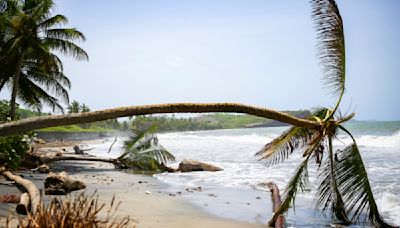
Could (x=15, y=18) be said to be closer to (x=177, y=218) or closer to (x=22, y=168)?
(x=22, y=168)

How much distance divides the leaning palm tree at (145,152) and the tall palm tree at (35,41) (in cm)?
746

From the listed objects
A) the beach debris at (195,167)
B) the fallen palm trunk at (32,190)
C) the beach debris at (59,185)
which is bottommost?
the beach debris at (195,167)

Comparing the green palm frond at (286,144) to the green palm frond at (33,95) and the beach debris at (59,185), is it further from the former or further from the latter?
the green palm frond at (33,95)

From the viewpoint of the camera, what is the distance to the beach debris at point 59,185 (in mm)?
10031

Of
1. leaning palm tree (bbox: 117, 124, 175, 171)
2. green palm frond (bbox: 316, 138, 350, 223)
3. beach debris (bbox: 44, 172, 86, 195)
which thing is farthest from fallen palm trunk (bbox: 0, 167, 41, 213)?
leaning palm tree (bbox: 117, 124, 175, 171)

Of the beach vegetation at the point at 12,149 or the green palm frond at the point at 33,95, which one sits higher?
the green palm frond at the point at 33,95

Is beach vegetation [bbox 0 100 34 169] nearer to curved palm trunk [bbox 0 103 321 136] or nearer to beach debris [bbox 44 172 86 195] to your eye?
beach debris [bbox 44 172 86 195]

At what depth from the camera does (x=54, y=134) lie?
59531mm

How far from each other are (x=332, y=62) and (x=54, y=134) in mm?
59073

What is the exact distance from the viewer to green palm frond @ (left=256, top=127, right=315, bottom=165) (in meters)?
6.86

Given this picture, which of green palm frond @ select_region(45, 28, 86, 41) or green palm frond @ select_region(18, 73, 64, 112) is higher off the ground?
green palm frond @ select_region(45, 28, 86, 41)

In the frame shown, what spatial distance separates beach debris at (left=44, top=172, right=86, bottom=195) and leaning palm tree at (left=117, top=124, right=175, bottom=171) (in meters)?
8.37

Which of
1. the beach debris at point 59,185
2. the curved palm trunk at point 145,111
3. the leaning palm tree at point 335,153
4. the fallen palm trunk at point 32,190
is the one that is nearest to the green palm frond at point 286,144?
the leaning palm tree at point 335,153

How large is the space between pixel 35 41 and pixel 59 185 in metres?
16.0
